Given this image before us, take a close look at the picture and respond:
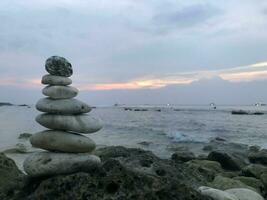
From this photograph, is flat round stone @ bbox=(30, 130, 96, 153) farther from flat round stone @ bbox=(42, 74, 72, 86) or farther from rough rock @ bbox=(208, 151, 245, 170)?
rough rock @ bbox=(208, 151, 245, 170)

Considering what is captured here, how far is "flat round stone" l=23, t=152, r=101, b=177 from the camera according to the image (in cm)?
851

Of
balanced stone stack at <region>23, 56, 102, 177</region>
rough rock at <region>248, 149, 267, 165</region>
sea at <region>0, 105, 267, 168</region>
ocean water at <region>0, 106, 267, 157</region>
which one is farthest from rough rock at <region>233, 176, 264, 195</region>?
ocean water at <region>0, 106, 267, 157</region>

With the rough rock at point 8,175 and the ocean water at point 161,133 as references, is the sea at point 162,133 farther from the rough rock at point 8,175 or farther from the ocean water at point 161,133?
the rough rock at point 8,175

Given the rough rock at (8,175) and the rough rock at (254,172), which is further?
the rough rock at (254,172)

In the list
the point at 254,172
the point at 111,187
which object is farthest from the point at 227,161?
the point at 111,187

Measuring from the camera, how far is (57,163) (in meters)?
8.48

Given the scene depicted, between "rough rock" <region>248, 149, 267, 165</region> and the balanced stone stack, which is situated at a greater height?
the balanced stone stack

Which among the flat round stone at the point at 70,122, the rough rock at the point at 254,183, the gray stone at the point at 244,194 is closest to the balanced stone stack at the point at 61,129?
the flat round stone at the point at 70,122

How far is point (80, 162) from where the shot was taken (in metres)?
8.66

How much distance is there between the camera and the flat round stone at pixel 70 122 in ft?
29.1

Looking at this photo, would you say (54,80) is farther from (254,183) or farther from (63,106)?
(254,183)

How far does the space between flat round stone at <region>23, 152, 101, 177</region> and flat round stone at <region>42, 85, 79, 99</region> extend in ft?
3.75

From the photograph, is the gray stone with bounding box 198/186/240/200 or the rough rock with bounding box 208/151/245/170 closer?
the gray stone with bounding box 198/186/240/200

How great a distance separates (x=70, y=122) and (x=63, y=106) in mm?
341
